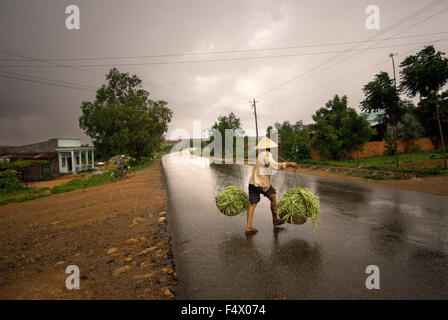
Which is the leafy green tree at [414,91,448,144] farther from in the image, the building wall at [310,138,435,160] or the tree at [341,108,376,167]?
the tree at [341,108,376,167]

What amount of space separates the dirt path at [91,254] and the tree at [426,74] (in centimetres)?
1309

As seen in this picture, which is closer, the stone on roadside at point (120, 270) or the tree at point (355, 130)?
the stone on roadside at point (120, 270)

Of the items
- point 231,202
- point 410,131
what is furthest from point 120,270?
point 410,131

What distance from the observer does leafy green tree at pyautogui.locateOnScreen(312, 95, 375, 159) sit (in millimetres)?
15645

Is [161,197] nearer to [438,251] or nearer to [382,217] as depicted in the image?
[382,217]

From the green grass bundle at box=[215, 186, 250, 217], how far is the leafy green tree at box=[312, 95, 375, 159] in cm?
1443

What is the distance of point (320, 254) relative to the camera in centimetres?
335

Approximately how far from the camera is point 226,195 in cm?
460

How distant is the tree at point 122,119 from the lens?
23.9 metres

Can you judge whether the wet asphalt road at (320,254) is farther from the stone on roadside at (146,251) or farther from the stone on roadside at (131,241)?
the stone on roadside at (131,241)

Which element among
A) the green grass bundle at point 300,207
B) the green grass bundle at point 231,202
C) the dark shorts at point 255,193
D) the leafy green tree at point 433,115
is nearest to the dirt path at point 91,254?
the green grass bundle at point 231,202

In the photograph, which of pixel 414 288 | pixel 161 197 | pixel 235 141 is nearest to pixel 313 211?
Result: pixel 414 288
